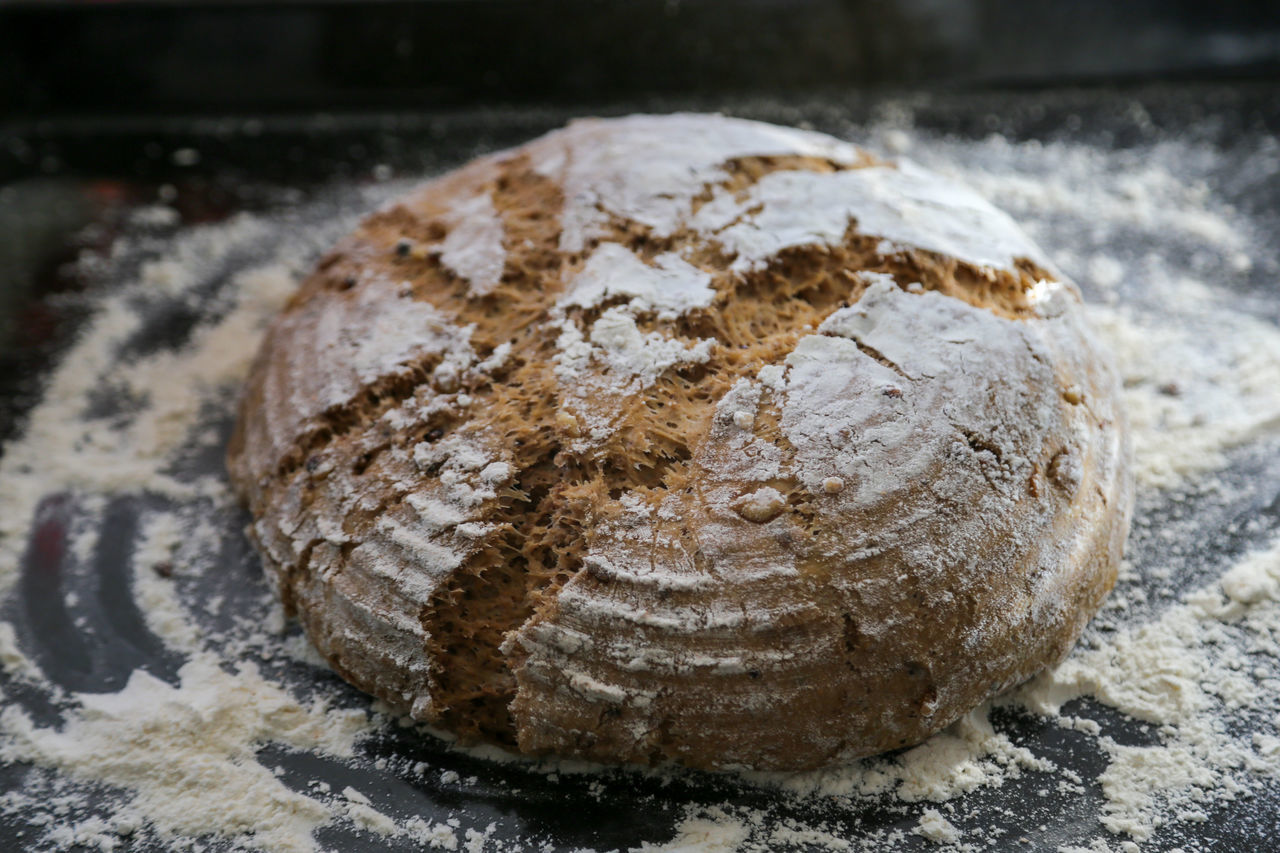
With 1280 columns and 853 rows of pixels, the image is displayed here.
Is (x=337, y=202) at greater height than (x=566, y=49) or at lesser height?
lesser

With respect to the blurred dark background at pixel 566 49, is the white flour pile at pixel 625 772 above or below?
below

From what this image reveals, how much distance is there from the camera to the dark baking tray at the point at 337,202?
4.57ft

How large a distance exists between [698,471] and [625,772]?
46 centimetres

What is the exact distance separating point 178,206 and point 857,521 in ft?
6.79

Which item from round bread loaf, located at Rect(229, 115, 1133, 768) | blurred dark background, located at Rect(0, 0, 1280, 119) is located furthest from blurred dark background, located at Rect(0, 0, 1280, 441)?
round bread loaf, located at Rect(229, 115, 1133, 768)

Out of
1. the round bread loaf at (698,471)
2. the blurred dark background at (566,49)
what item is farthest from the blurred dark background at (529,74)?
the round bread loaf at (698,471)

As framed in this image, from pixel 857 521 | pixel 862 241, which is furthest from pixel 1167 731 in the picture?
pixel 862 241

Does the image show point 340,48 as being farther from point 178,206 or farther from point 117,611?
point 117,611

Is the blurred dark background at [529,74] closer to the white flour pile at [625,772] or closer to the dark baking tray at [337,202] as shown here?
the dark baking tray at [337,202]

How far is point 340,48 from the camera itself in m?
2.86

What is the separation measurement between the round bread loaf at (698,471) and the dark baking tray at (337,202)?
0.09 meters

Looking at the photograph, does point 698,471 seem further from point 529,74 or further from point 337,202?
point 529,74

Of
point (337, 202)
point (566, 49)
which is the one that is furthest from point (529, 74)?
point (337, 202)

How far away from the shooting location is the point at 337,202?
8.46 ft
